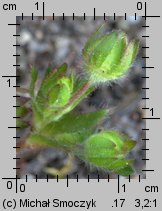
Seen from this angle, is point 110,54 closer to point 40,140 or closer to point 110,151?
point 110,151

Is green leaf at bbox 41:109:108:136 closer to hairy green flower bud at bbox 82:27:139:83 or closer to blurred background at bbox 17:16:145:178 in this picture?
hairy green flower bud at bbox 82:27:139:83

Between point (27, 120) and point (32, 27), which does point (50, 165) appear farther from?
point (32, 27)

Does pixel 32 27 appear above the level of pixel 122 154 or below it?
above

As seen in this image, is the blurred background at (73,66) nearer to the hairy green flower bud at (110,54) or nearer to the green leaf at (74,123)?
the green leaf at (74,123)

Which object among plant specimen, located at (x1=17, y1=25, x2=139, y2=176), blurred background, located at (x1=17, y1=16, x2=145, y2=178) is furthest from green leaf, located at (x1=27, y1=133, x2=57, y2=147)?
blurred background, located at (x1=17, y1=16, x2=145, y2=178)

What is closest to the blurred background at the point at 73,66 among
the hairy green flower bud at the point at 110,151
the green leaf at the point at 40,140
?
the green leaf at the point at 40,140

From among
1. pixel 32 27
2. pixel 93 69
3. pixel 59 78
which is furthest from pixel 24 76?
pixel 93 69

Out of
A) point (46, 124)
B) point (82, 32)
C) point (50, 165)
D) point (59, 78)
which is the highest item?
point (82, 32)

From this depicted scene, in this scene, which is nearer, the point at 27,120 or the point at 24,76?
the point at 27,120
